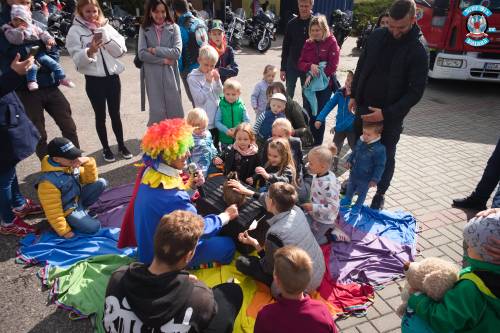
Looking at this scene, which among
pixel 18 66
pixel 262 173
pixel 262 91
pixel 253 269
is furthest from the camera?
pixel 262 91

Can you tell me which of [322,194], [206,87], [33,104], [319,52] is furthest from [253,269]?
[319,52]

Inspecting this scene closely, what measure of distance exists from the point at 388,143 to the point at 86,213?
3.58 m

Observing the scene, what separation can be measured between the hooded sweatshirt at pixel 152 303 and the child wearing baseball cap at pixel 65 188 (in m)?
2.01

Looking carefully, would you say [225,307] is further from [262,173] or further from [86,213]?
[86,213]

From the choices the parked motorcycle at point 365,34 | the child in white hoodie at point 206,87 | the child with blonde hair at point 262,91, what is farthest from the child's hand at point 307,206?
the parked motorcycle at point 365,34

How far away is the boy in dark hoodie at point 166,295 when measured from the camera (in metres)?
1.84

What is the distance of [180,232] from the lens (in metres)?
2.00

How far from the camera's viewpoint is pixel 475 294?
1.92m

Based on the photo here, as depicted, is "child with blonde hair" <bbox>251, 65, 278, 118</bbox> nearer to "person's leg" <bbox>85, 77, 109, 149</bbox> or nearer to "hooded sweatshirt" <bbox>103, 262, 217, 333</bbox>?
"person's leg" <bbox>85, 77, 109, 149</bbox>

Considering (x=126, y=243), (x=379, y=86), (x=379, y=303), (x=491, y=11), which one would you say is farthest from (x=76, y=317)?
(x=491, y=11)

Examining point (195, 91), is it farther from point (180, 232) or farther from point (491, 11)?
point (491, 11)

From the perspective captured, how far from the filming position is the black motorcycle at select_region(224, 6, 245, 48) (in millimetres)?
14062

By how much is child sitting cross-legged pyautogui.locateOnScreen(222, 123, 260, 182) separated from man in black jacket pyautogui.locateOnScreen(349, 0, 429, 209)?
1.36 m

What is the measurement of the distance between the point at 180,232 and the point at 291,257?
0.65 meters
